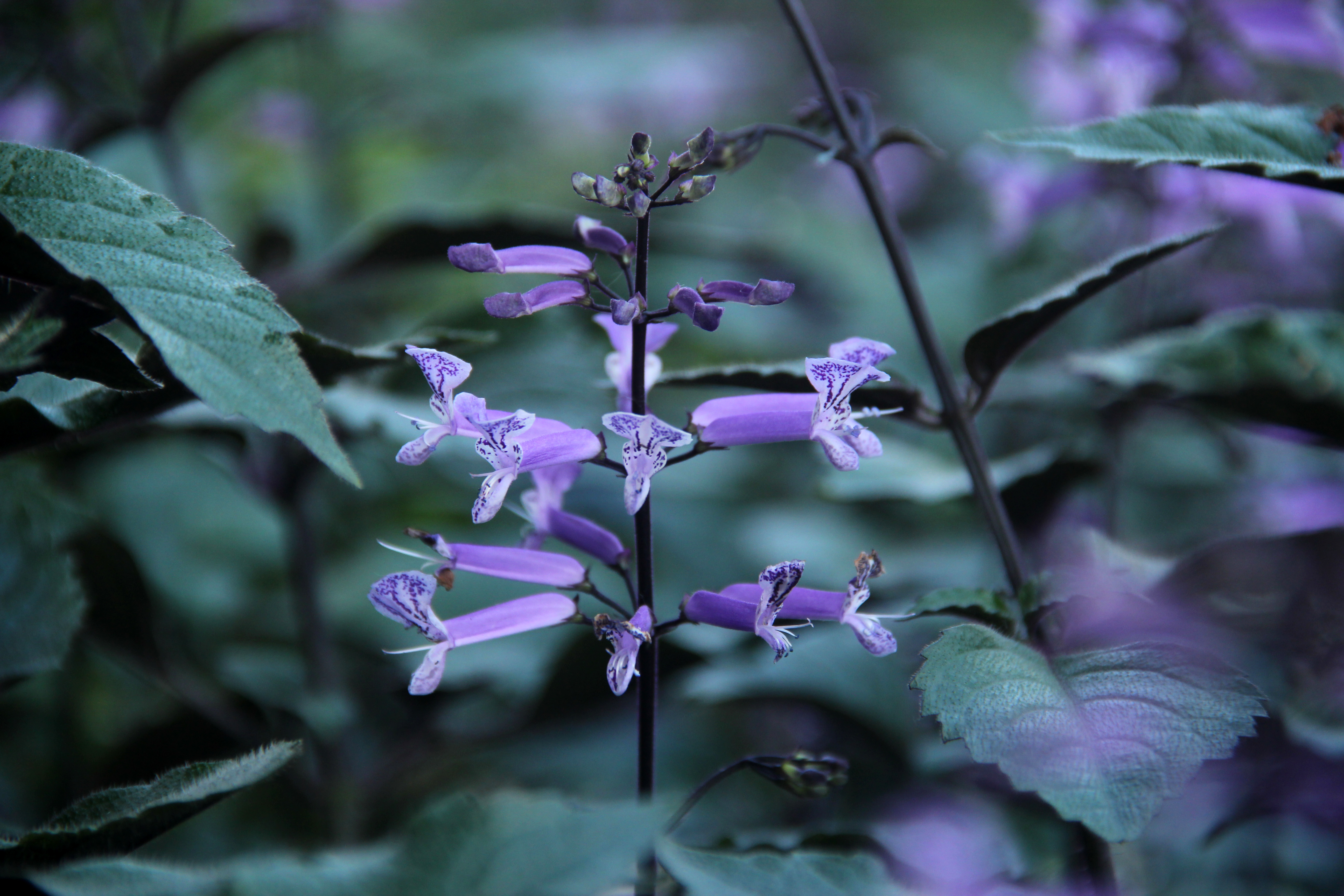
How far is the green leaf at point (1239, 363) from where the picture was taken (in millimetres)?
1102

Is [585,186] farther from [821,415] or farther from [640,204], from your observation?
[821,415]

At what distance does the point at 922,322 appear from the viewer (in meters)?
0.88

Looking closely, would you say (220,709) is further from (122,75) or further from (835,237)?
(835,237)

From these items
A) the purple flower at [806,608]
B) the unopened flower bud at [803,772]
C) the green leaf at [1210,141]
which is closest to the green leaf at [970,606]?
the purple flower at [806,608]

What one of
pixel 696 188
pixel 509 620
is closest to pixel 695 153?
pixel 696 188

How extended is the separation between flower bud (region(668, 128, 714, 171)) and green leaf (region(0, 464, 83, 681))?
0.73m

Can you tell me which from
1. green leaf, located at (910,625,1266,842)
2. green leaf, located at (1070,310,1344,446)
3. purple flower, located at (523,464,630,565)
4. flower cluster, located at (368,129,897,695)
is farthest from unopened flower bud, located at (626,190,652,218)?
green leaf, located at (1070,310,1344,446)

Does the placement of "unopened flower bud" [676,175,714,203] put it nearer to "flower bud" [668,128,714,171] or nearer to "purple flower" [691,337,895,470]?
"flower bud" [668,128,714,171]

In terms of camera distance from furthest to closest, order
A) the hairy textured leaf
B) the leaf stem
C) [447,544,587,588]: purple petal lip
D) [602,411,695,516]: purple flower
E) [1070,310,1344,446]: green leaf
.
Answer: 1. [1070,310,1344,446]: green leaf
2. the leaf stem
3. [447,544,587,588]: purple petal lip
4. [602,411,695,516]: purple flower
5. the hairy textured leaf

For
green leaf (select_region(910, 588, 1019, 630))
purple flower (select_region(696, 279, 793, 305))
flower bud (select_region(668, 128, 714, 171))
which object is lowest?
green leaf (select_region(910, 588, 1019, 630))

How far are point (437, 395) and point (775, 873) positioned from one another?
43 cm

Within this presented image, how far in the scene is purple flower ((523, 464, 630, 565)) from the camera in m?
0.82

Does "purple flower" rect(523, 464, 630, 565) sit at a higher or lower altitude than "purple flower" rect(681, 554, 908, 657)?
higher

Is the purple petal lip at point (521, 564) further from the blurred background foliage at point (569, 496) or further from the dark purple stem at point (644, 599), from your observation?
the blurred background foliage at point (569, 496)
